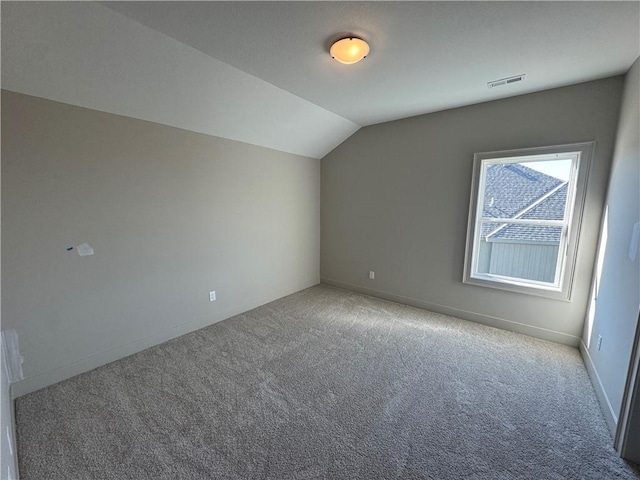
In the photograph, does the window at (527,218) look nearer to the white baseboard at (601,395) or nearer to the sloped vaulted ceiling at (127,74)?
the white baseboard at (601,395)

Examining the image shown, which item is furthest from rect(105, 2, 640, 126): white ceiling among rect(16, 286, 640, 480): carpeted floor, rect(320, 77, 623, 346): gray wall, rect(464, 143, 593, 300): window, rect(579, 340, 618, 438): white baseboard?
rect(16, 286, 640, 480): carpeted floor

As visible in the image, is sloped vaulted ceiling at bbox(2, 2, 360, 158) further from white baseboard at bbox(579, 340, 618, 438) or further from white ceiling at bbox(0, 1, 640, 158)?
white baseboard at bbox(579, 340, 618, 438)

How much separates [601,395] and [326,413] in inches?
79.8

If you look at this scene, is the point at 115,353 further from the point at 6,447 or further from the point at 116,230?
Answer: the point at 6,447

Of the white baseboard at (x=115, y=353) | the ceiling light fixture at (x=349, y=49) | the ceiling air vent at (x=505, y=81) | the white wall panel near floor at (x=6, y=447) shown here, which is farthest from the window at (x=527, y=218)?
the white wall panel near floor at (x=6, y=447)

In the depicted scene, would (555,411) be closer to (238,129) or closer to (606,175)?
(606,175)

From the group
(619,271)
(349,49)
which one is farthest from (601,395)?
(349,49)

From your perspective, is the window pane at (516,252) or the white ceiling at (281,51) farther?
the window pane at (516,252)

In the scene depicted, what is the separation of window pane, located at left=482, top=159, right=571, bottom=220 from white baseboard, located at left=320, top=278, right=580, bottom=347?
121cm

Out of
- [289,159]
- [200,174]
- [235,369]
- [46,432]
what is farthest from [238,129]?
[46,432]

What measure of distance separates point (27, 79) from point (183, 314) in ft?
7.51

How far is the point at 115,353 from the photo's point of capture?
Answer: 243cm

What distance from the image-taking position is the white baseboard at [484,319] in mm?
2714

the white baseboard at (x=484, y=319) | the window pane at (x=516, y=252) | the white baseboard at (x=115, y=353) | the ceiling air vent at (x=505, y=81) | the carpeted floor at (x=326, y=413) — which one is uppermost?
the ceiling air vent at (x=505, y=81)
